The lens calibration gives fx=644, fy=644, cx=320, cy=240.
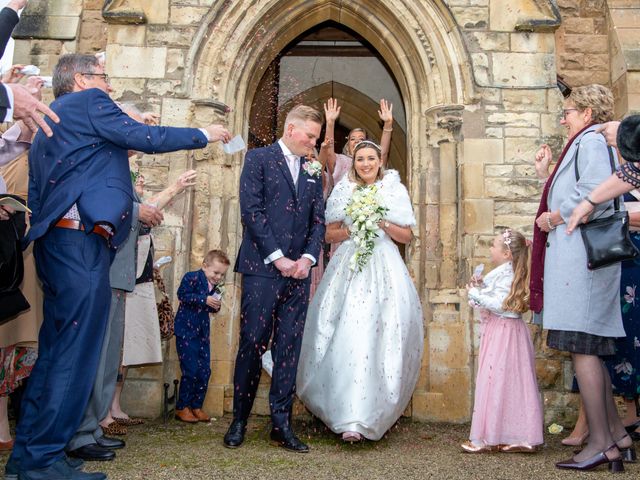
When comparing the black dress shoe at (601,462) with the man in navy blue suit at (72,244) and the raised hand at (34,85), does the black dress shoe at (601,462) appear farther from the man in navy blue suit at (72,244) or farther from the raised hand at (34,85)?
the raised hand at (34,85)

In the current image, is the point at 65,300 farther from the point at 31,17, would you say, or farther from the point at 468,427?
the point at 31,17

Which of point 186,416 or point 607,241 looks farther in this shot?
point 186,416

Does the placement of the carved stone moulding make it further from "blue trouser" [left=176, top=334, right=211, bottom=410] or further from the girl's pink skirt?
the girl's pink skirt

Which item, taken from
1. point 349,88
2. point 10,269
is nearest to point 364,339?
point 10,269

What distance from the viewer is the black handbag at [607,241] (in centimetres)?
350

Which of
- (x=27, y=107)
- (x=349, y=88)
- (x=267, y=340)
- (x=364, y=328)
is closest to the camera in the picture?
(x=27, y=107)

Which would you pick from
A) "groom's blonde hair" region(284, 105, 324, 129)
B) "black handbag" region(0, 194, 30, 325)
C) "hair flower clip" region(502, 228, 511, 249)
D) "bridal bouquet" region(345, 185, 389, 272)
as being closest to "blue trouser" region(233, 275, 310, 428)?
"bridal bouquet" region(345, 185, 389, 272)

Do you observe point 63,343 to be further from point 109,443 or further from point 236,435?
Answer: point 236,435

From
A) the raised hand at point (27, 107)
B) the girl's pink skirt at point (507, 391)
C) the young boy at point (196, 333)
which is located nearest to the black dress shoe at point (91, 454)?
the young boy at point (196, 333)

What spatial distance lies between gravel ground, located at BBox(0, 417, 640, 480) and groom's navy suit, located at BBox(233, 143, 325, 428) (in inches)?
13.5

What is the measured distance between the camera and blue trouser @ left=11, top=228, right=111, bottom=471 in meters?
2.94

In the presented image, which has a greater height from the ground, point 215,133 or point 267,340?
point 215,133

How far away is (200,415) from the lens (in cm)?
517

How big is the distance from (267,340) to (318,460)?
80 centimetres
